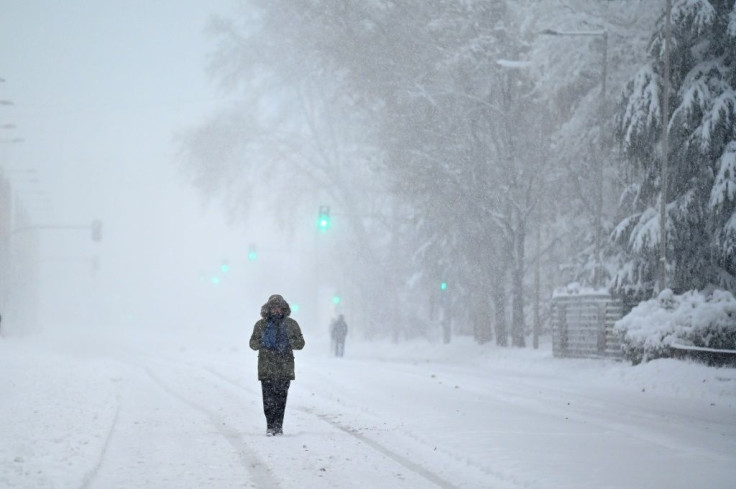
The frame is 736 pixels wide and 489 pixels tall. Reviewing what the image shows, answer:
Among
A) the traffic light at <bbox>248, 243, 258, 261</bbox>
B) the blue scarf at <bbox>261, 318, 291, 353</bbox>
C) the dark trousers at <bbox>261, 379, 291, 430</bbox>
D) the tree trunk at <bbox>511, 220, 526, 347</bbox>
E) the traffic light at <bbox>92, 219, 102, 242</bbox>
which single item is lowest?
the dark trousers at <bbox>261, 379, 291, 430</bbox>

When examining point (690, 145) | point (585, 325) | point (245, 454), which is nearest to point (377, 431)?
point (245, 454)

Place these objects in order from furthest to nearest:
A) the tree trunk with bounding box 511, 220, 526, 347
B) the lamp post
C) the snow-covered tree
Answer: the tree trunk with bounding box 511, 220, 526, 347
the lamp post
the snow-covered tree

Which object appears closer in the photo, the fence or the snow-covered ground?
the snow-covered ground

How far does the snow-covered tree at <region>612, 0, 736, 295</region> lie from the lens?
24.5m

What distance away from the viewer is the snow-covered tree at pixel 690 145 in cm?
2453

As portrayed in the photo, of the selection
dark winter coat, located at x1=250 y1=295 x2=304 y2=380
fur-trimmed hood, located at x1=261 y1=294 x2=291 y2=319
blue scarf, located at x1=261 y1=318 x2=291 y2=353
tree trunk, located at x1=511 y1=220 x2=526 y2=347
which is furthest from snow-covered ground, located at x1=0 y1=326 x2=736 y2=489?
tree trunk, located at x1=511 y1=220 x2=526 y2=347

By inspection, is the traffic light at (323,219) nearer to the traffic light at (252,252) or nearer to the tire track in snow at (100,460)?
the traffic light at (252,252)

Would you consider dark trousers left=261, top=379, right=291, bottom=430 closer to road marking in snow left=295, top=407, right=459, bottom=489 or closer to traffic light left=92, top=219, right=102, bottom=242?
road marking in snow left=295, top=407, right=459, bottom=489

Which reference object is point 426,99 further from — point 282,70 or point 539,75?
point 282,70

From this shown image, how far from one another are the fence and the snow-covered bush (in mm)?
3274

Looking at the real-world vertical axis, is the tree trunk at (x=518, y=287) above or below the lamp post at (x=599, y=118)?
below

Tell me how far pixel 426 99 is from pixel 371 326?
73.1ft

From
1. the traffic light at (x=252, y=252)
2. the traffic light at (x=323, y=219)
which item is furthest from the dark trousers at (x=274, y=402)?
the traffic light at (x=252, y=252)

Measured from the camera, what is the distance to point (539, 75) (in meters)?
32.1
